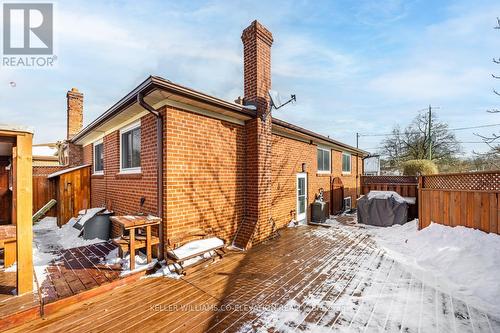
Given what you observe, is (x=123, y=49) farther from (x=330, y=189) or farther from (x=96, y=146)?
(x=330, y=189)

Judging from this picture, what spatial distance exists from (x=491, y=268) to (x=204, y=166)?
583 centimetres

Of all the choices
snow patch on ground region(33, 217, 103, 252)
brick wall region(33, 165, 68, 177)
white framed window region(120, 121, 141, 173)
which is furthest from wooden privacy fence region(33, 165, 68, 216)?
white framed window region(120, 121, 141, 173)

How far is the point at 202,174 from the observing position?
5312 millimetres

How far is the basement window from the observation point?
8.21m

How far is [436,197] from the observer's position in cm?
643

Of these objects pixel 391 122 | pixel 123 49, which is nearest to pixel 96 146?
pixel 123 49

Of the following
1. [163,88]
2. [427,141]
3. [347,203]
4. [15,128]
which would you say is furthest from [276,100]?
[427,141]

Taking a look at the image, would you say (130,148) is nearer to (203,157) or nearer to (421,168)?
(203,157)

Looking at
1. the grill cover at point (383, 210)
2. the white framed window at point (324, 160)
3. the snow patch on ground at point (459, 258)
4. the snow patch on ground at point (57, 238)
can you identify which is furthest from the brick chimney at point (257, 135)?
the white framed window at point (324, 160)

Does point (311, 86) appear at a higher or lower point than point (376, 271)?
higher

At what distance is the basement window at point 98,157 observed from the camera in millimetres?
8211

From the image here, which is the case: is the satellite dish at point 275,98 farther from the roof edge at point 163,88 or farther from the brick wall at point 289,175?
the brick wall at point 289,175

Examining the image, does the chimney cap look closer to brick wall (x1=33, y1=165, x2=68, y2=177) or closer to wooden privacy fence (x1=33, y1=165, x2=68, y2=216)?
wooden privacy fence (x1=33, y1=165, x2=68, y2=216)

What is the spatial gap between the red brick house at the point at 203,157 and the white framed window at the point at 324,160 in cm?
233
